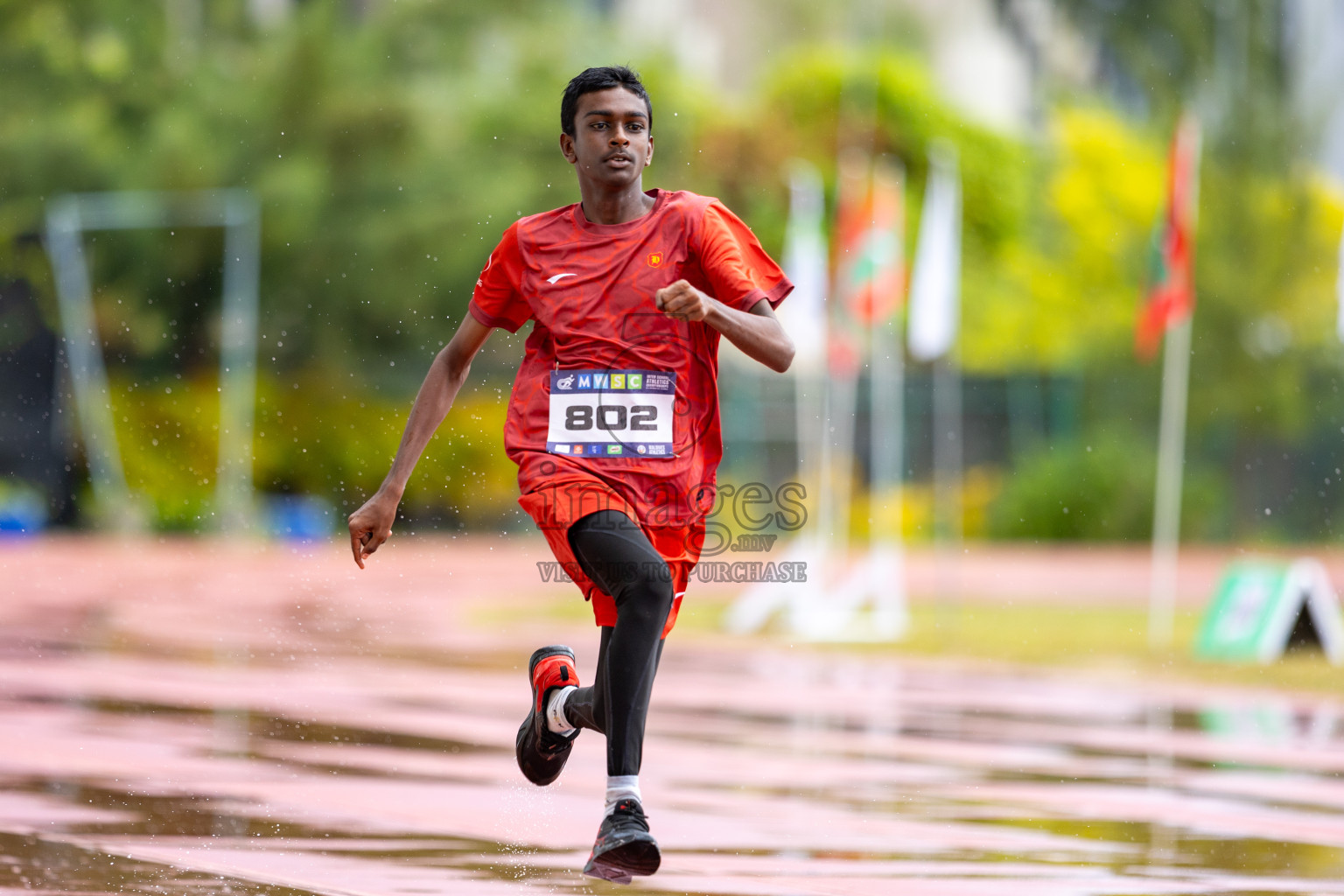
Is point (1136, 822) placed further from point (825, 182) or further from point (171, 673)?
point (825, 182)

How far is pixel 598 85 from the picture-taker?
5.02 meters

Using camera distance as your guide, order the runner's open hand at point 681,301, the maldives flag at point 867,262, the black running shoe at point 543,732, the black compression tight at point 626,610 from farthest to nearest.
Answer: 1. the maldives flag at point 867,262
2. the black running shoe at point 543,732
3. the black compression tight at point 626,610
4. the runner's open hand at point 681,301

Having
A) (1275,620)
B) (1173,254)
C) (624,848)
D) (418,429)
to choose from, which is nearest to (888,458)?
(1173,254)

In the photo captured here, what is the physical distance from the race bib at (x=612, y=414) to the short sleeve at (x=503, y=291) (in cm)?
40

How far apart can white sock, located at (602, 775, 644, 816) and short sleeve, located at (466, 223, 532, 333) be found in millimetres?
1310

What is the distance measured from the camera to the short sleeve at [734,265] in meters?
4.94

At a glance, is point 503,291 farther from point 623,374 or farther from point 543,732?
point 543,732

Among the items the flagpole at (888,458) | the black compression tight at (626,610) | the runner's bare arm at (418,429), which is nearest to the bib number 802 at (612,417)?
the black compression tight at (626,610)

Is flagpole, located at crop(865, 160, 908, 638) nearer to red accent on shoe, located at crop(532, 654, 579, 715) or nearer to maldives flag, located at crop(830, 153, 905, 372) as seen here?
maldives flag, located at crop(830, 153, 905, 372)

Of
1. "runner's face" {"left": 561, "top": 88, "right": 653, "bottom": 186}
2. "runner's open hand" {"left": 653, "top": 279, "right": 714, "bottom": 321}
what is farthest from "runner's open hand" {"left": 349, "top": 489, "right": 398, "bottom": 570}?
"runner's open hand" {"left": 653, "top": 279, "right": 714, "bottom": 321}

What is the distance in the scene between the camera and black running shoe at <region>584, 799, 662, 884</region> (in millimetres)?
4574

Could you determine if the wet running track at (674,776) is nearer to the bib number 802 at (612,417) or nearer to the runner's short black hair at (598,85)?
the bib number 802 at (612,417)

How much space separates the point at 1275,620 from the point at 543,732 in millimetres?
10791

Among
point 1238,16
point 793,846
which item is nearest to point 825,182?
point 1238,16
